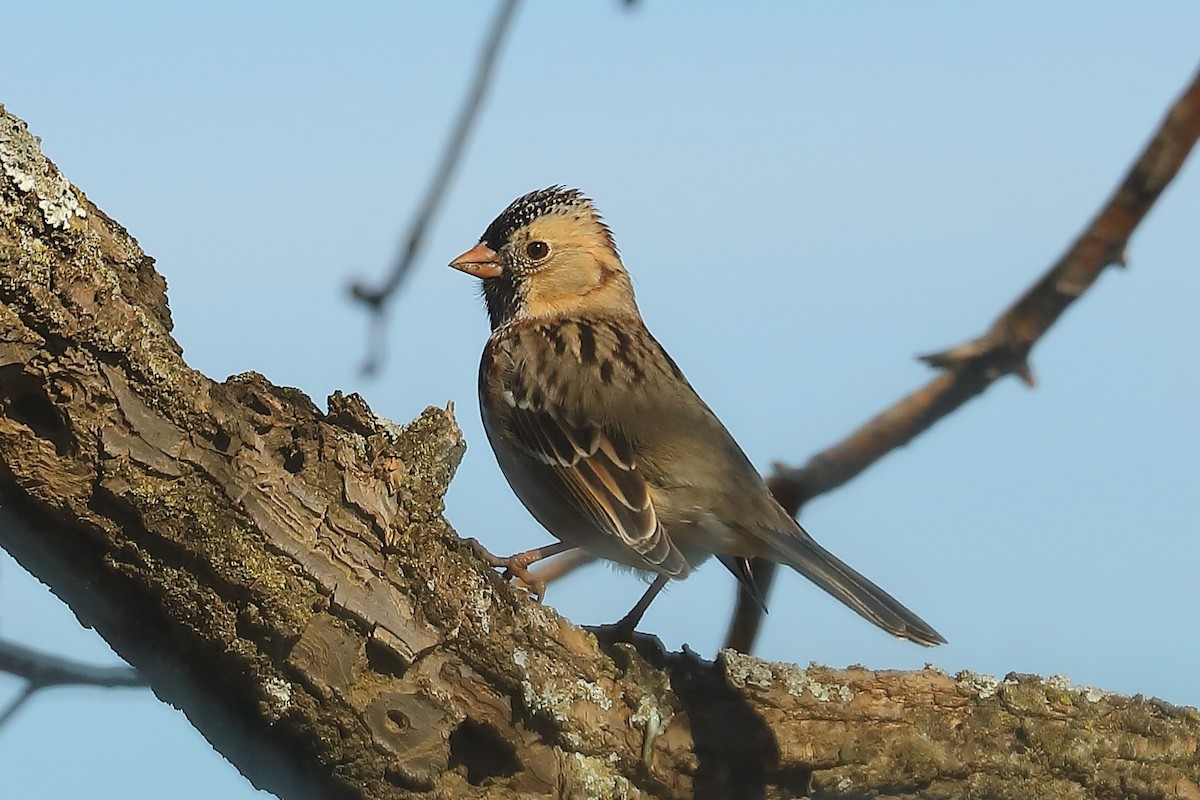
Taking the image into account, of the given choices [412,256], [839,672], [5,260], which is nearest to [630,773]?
[839,672]

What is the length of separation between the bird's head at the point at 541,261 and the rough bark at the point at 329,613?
8.72 feet

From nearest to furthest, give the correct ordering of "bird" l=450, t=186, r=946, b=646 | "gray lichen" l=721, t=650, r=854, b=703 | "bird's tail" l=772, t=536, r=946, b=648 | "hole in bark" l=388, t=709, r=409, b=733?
"hole in bark" l=388, t=709, r=409, b=733 < "gray lichen" l=721, t=650, r=854, b=703 < "bird's tail" l=772, t=536, r=946, b=648 < "bird" l=450, t=186, r=946, b=646

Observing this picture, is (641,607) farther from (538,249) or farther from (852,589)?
(538,249)

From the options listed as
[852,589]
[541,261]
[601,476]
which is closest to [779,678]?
[852,589]

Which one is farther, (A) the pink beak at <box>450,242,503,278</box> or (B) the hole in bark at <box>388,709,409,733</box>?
(A) the pink beak at <box>450,242,503,278</box>

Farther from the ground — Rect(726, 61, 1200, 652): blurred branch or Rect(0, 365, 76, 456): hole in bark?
Rect(726, 61, 1200, 652): blurred branch

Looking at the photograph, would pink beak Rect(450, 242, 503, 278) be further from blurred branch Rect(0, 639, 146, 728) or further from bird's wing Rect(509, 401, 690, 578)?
blurred branch Rect(0, 639, 146, 728)

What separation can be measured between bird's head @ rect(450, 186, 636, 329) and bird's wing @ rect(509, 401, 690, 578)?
1055 mm

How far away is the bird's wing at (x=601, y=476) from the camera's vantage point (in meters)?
4.38

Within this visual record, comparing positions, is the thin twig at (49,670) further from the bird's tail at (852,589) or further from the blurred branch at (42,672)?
the bird's tail at (852,589)

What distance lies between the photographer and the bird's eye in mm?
6055

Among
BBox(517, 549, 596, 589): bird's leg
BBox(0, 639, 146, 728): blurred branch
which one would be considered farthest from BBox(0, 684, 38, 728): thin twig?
BBox(517, 549, 596, 589): bird's leg

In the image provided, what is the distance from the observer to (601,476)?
4.66 meters

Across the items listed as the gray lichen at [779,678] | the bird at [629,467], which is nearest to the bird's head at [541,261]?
the bird at [629,467]
